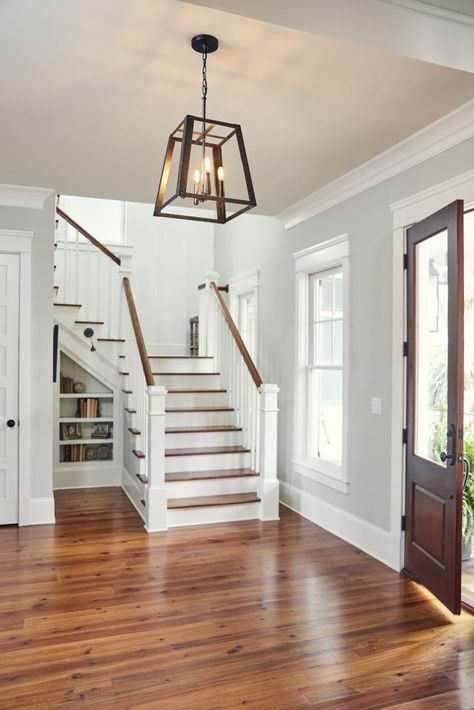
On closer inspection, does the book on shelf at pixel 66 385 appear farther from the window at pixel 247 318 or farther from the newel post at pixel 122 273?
the window at pixel 247 318

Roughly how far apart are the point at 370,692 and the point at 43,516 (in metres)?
3.21

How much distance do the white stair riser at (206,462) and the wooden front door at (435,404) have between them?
6.37 ft

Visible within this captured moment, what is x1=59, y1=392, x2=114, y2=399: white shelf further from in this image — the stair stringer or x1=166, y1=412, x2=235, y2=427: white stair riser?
x1=166, y1=412, x2=235, y2=427: white stair riser

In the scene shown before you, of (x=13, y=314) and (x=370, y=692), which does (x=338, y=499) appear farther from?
(x=13, y=314)

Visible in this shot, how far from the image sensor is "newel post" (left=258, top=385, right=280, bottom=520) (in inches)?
191

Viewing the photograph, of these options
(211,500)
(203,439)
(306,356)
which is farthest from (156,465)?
(306,356)

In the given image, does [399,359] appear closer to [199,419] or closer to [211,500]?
[211,500]

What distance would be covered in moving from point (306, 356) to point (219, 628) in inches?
107

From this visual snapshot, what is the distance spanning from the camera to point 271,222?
5.81 metres

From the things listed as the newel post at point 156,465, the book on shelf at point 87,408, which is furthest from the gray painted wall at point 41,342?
the book on shelf at point 87,408

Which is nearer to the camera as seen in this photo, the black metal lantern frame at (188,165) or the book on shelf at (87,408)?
the black metal lantern frame at (188,165)

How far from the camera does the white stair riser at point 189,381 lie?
6.20 metres

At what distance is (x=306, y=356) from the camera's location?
5145mm

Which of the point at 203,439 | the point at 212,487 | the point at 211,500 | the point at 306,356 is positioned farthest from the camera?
the point at 203,439
